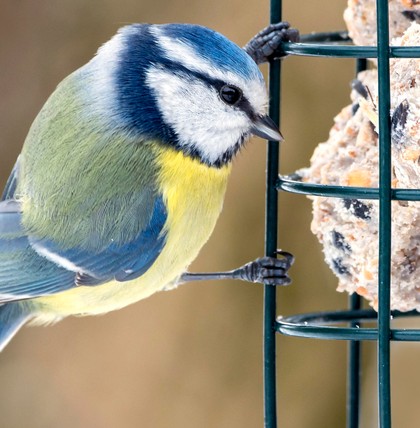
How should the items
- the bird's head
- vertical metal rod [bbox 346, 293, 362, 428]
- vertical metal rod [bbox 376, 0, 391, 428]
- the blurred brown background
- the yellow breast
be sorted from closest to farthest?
vertical metal rod [bbox 376, 0, 391, 428]
the bird's head
the yellow breast
vertical metal rod [bbox 346, 293, 362, 428]
the blurred brown background

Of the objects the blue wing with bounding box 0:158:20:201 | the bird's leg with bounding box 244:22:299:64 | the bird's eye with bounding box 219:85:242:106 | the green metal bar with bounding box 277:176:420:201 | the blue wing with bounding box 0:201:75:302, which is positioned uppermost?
the bird's leg with bounding box 244:22:299:64

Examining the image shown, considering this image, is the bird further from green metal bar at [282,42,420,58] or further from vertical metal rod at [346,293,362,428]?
vertical metal rod at [346,293,362,428]

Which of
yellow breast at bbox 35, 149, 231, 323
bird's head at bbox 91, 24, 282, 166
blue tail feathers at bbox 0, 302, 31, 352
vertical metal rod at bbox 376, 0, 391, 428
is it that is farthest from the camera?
blue tail feathers at bbox 0, 302, 31, 352

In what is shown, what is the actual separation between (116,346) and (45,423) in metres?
0.29

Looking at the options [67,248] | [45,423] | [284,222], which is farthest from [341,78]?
[45,423]

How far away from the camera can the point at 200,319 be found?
8.59 ft

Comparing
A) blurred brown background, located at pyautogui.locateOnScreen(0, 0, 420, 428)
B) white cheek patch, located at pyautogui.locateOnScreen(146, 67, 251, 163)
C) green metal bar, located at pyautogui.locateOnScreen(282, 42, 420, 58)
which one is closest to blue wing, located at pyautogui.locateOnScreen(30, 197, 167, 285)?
white cheek patch, located at pyautogui.locateOnScreen(146, 67, 251, 163)

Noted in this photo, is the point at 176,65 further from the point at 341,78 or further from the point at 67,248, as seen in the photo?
the point at 341,78

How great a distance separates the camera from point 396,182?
1.59m

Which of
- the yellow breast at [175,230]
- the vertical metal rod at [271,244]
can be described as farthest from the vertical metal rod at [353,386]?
the yellow breast at [175,230]

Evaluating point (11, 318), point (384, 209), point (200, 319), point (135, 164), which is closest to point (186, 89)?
point (135, 164)

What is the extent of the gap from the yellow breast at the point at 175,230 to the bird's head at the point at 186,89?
3cm

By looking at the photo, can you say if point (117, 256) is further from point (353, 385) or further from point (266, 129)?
point (353, 385)

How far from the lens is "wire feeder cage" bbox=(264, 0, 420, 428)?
1421mm
